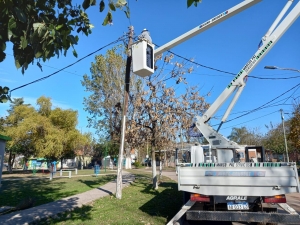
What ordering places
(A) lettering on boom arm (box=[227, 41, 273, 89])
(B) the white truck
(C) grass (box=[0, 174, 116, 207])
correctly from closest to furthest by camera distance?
(B) the white truck
(A) lettering on boom arm (box=[227, 41, 273, 89])
(C) grass (box=[0, 174, 116, 207])

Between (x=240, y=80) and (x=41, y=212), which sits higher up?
(x=240, y=80)

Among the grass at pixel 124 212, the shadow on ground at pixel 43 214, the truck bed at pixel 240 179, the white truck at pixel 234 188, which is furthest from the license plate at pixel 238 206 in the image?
the shadow on ground at pixel 43 214

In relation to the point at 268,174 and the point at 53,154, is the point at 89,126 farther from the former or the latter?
the point at 268,174

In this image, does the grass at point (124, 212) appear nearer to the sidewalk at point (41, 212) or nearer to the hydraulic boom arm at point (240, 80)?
the sidewalk at point (41, 212)

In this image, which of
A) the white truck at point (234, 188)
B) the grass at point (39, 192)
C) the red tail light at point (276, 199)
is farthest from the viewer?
the grass at point (39, 192)

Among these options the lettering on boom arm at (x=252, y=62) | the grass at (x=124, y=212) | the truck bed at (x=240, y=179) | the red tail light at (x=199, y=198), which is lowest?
the grass at (x=124, y=212)

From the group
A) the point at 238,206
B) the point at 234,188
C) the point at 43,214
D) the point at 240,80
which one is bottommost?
the point at 43,214

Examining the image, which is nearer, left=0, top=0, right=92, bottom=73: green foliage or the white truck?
left=0, top=0, right=92, bottom=73: green foliage

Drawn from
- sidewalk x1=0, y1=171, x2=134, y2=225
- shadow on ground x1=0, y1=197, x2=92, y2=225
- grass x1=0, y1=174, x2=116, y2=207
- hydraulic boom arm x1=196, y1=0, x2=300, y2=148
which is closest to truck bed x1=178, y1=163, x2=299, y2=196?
hydraulic boom arm x1=196, y1=0, x2=300, y2=148

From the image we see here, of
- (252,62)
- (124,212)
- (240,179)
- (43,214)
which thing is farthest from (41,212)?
(252,62)

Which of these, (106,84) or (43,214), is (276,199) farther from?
(106,84)

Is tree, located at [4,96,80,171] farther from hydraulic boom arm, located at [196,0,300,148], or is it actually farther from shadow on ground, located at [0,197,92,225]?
hydraulic boom arm, located at [196,0,300,148]

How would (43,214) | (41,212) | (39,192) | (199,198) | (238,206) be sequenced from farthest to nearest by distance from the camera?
(39,192), (41,212), (43,214), (199,198), (238,206)

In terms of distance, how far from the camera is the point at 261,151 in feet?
31.0
